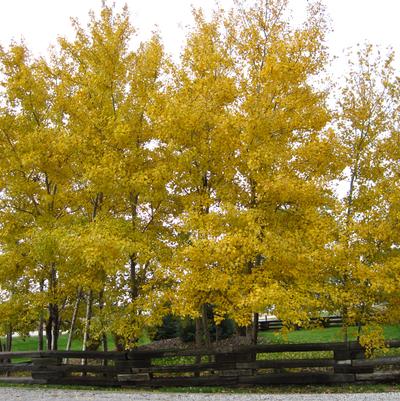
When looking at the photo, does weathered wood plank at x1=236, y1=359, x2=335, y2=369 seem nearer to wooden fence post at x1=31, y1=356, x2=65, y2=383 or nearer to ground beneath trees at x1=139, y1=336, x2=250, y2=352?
wooden fence post at x1=31, y1=356, x2=65, y2=383

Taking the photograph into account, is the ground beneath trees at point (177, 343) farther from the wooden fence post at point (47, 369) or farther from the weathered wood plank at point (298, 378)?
the weathered wood plank at point (298, 378)

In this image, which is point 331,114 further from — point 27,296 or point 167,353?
point 27,296

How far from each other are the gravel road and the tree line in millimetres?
1276

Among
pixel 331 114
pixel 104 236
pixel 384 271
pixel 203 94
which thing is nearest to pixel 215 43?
pixel 203 94

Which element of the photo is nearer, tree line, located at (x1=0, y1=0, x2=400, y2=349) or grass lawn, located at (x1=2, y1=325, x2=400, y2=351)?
tree line, located at (x1=0, y1=0, x2=400, y2=349)

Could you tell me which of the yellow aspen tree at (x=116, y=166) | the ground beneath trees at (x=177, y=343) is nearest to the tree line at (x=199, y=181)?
the yellow aspen tree at (x=116, y=166)

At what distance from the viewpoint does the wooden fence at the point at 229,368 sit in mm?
11008

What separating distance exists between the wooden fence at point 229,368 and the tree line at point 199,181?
2.63 ft

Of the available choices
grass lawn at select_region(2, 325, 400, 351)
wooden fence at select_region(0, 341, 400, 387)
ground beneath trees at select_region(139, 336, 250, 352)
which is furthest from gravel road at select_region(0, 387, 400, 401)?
ground beneath trees at select_region(139, 336, 250, 352)

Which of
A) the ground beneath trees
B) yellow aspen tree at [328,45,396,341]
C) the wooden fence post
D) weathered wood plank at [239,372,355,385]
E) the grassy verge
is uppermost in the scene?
yellow aspen tree at [328,45,396,341]

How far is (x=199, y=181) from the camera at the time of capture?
11.3 metres

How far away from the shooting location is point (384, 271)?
379 inches

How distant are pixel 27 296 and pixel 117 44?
6.82 m

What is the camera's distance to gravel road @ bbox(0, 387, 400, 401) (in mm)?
8922
